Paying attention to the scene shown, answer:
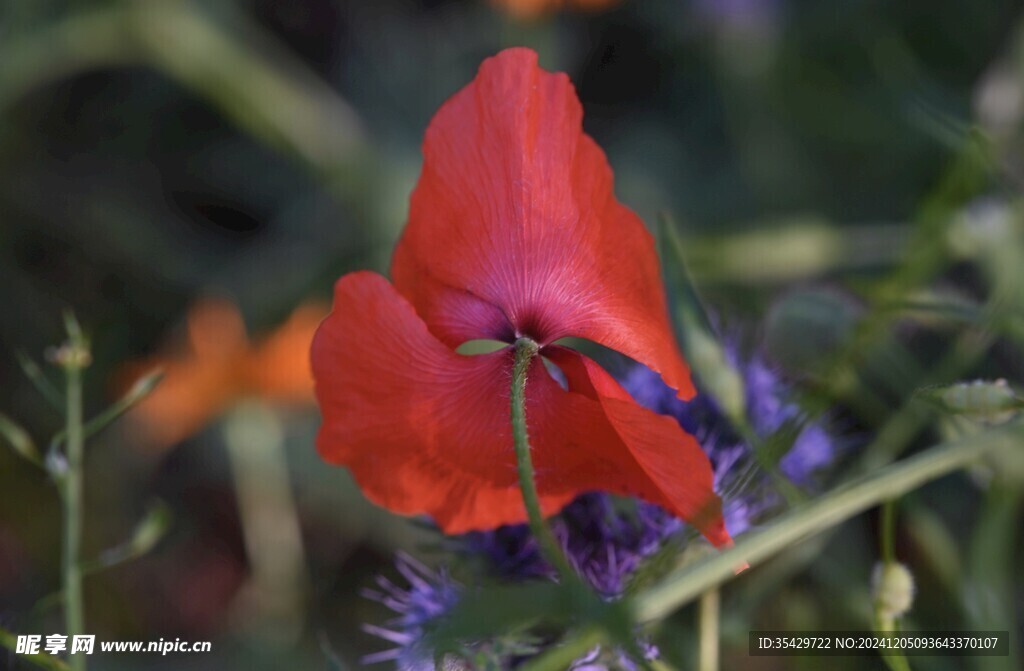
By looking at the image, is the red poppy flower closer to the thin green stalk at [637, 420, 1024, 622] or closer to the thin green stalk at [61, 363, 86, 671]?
the thin green stalk at [637, 420, 1024, 622]

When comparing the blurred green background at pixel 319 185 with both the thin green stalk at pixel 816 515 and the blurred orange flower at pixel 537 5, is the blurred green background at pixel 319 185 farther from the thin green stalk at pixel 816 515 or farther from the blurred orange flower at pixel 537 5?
the thin green stalk at pixel 816 515

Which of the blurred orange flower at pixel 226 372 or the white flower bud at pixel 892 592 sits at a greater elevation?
the blurred orange flower at pixel 226 372

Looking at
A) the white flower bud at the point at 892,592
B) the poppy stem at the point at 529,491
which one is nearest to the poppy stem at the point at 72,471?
the poppy stem at the point at 529,491

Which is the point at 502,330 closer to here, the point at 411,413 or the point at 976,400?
the point at 411,413

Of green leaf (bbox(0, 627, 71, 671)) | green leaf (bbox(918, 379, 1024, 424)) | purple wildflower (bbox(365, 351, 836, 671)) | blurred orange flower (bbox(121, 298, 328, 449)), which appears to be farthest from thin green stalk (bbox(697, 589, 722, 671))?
blurred orange flower (bbox(121, 298, 328, 449))

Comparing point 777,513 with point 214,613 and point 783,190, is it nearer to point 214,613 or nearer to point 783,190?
point 783,190
